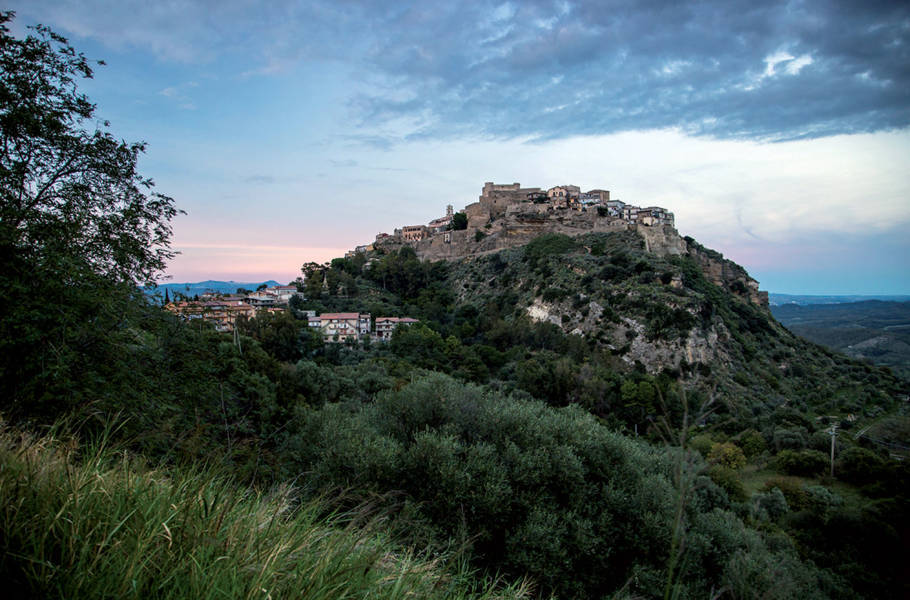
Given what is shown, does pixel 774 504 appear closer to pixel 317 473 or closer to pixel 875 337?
pixel 317 473

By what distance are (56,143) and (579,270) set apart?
3674cm

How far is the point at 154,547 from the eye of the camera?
1.72m

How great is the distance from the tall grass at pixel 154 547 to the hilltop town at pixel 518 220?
4691 cm

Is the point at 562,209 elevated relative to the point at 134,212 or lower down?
elevated

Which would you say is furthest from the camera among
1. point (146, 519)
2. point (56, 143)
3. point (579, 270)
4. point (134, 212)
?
point (579, 270)

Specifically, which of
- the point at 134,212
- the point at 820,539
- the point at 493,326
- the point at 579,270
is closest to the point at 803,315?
the point at 579,270

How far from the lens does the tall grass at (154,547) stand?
1.48 m

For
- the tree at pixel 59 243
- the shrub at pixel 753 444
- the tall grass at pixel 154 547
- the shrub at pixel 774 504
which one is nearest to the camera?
the tall grass at pixel 154 547

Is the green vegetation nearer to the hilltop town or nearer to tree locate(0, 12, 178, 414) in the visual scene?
tree locate(0, 12, 178, 414)

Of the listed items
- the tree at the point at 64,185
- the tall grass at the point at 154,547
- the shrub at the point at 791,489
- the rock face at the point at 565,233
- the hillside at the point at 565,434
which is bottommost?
the shrub at the point at 791,489

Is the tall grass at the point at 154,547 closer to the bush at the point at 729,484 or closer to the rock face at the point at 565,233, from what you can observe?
the bush at the point at 729,484

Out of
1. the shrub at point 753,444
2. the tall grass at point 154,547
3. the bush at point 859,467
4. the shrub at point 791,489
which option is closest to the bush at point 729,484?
the shrub at point 791,489

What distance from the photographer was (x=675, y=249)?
45.8 meters

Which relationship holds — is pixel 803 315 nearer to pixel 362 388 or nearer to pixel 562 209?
pixel 562 209
